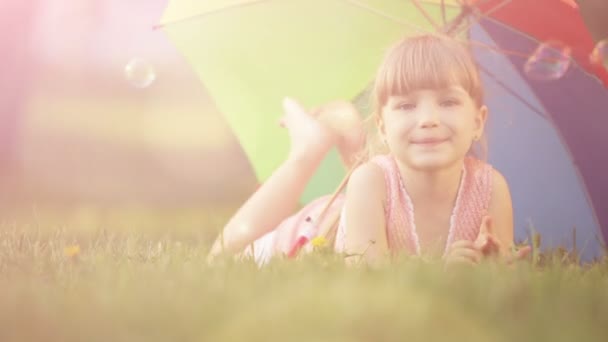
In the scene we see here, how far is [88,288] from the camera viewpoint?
176 cm

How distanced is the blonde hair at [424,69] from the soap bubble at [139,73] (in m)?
0.73

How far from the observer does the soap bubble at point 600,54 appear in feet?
8.25

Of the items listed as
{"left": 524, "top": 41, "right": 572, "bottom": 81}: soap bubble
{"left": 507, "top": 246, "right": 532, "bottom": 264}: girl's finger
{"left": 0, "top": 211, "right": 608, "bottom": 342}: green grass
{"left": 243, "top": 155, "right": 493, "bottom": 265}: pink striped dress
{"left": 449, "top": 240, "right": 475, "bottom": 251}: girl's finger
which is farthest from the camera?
{"left": 524, "top": 41, "right": 572, "bottom": 81}: soap bubble

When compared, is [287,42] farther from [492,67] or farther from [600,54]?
[600,54]

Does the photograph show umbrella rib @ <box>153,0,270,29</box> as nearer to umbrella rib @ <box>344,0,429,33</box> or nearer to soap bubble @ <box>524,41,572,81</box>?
umbrella rib @ <box>344,0,429,33</box>

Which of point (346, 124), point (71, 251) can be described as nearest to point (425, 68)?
point (346, 124)

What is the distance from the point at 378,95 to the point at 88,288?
3.40 feet

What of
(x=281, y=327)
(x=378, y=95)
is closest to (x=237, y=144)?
(x=378, y=95)

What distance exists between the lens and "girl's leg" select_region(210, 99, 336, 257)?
2.63 m

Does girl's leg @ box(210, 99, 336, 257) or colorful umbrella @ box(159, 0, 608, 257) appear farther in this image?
girl's leg @ box(210, 99, 336, 257)

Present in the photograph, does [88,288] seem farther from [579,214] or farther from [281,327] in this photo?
[579,214]

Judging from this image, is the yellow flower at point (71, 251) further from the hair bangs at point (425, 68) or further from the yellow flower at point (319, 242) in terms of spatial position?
the hair bangs at point (425, 68)

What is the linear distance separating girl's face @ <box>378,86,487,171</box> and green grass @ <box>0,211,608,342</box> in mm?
380

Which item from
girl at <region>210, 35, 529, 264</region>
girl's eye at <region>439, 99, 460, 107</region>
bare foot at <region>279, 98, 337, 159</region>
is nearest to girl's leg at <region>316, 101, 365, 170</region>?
bare foot at <region>279, 98, 337, 159</region>
